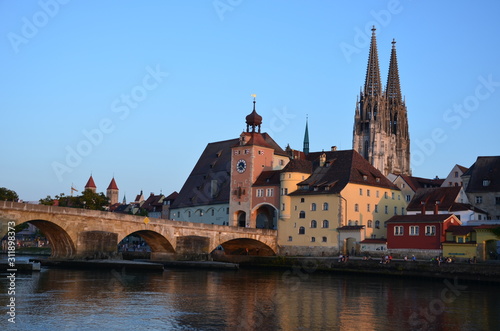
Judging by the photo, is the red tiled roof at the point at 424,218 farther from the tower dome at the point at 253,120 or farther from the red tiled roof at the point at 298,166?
the tower dome at the point at 253,120

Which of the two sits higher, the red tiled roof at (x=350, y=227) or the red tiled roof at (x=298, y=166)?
the red tiled roof at (x=298, y=166)

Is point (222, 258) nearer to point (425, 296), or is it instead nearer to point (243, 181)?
point (243, 181)

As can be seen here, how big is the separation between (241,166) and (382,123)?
255 ft

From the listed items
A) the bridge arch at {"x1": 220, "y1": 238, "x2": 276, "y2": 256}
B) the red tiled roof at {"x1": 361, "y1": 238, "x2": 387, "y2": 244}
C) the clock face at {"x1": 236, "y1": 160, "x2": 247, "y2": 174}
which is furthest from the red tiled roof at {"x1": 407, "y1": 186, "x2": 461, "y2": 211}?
the clock face at {"x1": 236, "y1": 160, "x2": 247, "y2": 174}

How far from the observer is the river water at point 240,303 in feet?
99.0

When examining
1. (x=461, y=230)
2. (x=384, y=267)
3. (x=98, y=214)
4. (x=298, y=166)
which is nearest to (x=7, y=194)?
(x=98, y=214)

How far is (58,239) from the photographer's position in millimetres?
64875

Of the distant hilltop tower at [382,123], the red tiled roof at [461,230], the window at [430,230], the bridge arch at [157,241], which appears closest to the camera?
the red tiled roof at [461,230]

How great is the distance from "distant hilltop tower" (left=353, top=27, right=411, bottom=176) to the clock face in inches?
2784

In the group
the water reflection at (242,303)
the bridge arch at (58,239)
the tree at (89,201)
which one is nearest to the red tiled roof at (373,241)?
the water reflection at (242,303)

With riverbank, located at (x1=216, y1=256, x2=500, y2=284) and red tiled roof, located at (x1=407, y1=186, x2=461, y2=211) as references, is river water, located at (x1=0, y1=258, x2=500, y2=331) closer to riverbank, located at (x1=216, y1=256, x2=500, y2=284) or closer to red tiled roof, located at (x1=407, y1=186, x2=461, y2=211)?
riverbank, located at (x1=216, y1=256, x2=500, y2=284)

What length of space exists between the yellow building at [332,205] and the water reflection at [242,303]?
21.6 m

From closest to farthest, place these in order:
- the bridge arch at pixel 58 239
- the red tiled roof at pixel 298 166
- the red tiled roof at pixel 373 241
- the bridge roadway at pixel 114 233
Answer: the bridge roadway at pixel 114 233, the bridge arch at pixel 58 239, the red tiled roof at pixel 373 241, the red tiled roof at pixel 298 166

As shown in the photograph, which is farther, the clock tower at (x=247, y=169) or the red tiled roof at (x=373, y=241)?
the clock tower at (x=247, y=169)
